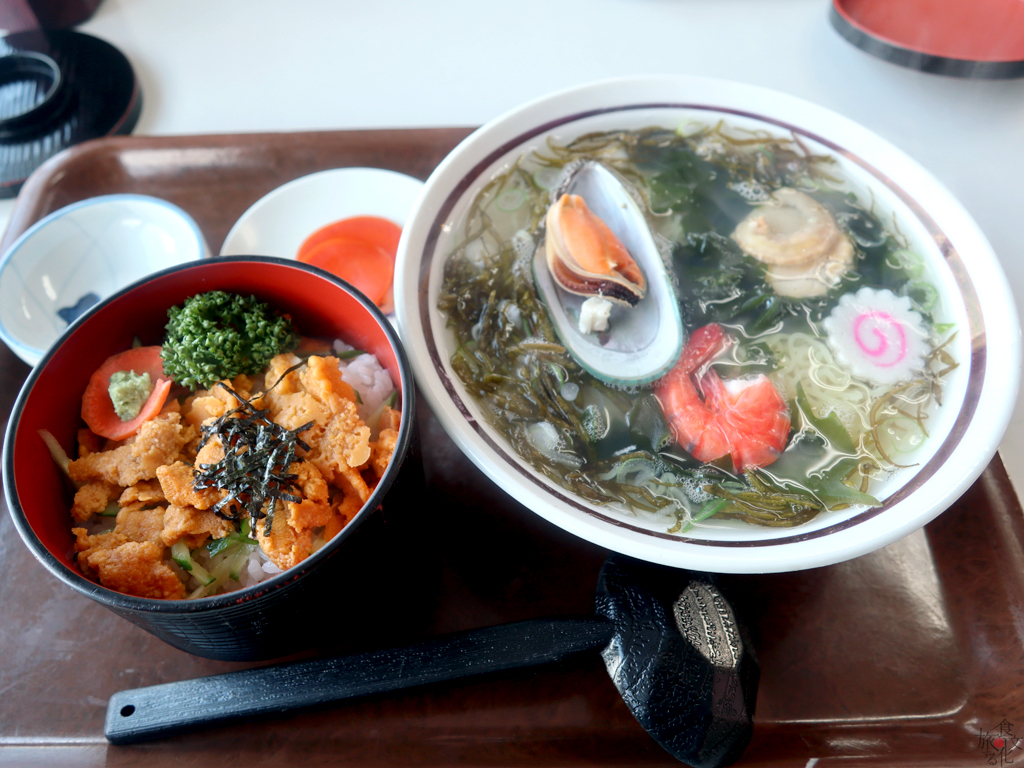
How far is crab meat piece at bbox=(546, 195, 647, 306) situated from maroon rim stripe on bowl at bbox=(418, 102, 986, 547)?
0.21 m

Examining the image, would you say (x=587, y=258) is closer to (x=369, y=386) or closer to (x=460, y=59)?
(x=369, y=386)

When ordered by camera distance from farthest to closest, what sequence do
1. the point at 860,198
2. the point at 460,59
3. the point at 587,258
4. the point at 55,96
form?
the point at 460,59
the point at 55,96
the point at 860,198
the point at 587,258

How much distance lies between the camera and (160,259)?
1.64 m

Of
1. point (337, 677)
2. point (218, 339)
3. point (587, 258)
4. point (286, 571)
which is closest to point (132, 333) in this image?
point (218, 339)

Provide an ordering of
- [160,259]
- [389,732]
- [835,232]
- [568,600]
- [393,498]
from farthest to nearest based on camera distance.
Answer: [160,259], [835,232], [568,600], [389,732], [393,498]

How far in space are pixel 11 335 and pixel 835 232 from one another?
1937mm

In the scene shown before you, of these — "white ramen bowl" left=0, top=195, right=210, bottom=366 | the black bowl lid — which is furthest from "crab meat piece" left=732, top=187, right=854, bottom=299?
the black bowl lid

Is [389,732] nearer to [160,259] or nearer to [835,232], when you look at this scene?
A: [160,259]

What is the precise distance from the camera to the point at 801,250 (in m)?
1.41

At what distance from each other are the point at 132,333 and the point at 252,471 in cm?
44

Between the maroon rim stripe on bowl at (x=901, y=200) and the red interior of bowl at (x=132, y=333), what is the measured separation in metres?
0.16

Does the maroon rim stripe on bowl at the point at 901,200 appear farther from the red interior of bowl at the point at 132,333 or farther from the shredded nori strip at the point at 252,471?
the shredded nori strip at the point at 252,471

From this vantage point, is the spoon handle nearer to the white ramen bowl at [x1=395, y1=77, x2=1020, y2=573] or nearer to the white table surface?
the white ramen bowl at [x1=395, y1=77, x2=1020, y2=573]

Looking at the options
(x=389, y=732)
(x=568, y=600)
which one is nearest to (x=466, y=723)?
(x=389, y=732)
